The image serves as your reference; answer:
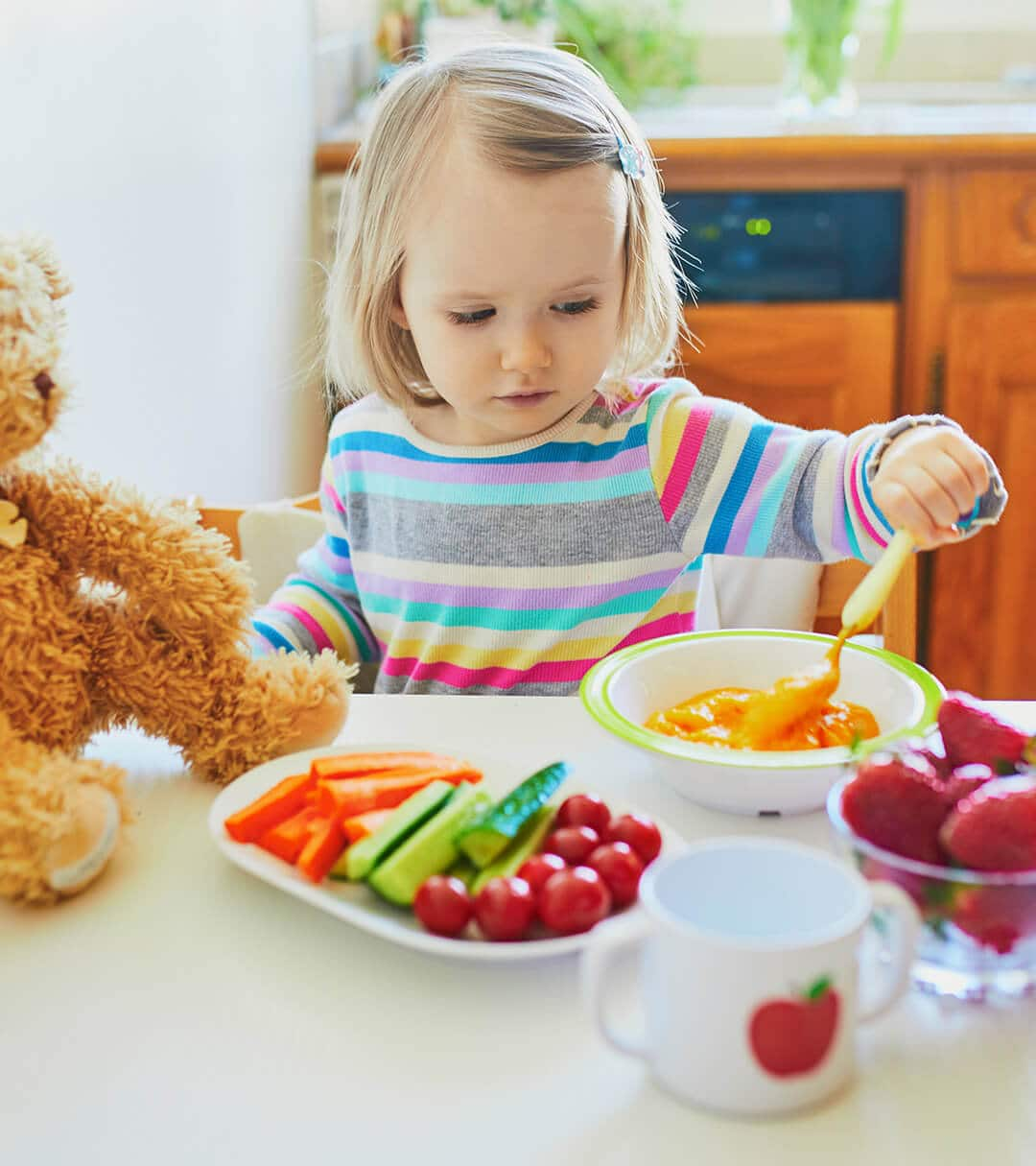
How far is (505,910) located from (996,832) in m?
0.20

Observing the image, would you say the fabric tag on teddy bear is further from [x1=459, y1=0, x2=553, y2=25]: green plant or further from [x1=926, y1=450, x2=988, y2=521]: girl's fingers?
[x1=459, y1=0, x2=553, y2=25]: green plant

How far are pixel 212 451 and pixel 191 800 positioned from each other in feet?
3.20

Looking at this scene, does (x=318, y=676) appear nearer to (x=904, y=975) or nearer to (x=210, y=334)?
(x=904, y=975)

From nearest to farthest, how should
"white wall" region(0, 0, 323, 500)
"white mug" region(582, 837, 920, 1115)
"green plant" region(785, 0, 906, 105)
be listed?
1. "white mug" region(582, 837, 920, 1115)
2. "white wall" region(0, 0, 323, 500)
3. "green plant" region(785, 0, 906, 105)

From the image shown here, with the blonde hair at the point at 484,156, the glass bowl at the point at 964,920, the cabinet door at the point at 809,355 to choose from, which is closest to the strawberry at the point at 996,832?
the glass bowl at the point at 964,920

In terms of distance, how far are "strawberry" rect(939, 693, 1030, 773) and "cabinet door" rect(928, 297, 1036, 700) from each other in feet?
5.07

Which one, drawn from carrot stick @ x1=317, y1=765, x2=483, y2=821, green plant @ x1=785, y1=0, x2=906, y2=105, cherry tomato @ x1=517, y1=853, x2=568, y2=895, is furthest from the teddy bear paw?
green plant @ x1=785, y1=0, x2=906, y2=105

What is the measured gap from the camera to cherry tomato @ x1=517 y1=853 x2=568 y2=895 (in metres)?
0.58

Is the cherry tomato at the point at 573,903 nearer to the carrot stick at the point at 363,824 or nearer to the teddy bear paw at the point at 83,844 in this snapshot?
the carrot stick at the point at 363,824

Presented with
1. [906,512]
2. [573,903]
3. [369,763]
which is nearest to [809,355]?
[906,512]

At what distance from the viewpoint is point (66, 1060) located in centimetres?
52

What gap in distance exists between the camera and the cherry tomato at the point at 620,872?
1.91 ft

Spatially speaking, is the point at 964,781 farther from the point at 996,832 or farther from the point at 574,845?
the point at 574,845

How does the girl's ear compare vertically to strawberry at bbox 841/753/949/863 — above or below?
above
